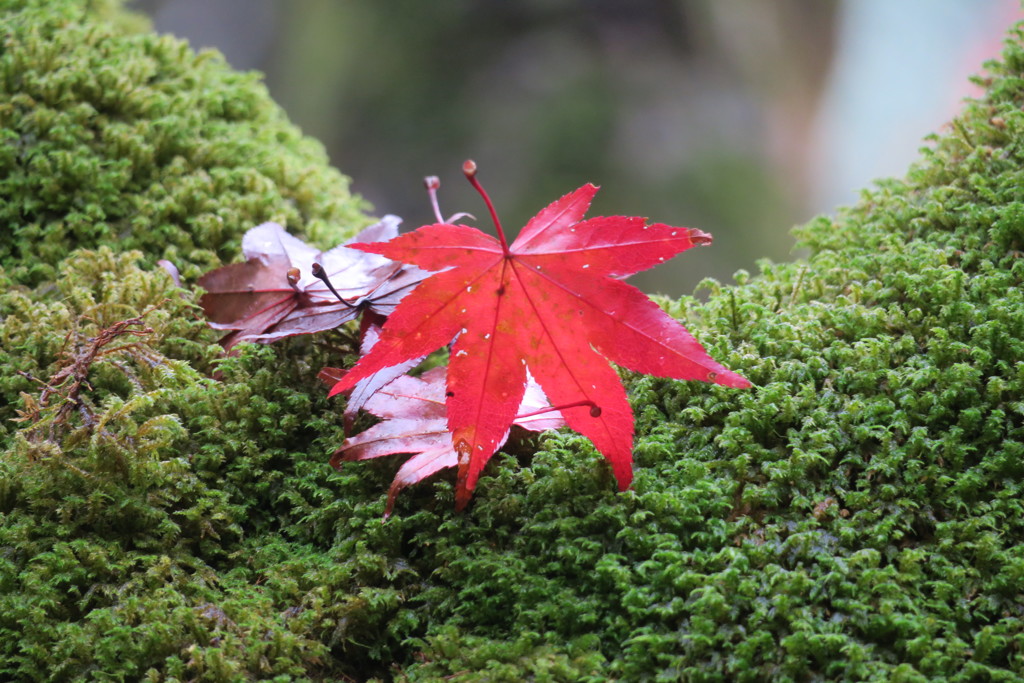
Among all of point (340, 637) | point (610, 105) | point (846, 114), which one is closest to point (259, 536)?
point (340, 637)

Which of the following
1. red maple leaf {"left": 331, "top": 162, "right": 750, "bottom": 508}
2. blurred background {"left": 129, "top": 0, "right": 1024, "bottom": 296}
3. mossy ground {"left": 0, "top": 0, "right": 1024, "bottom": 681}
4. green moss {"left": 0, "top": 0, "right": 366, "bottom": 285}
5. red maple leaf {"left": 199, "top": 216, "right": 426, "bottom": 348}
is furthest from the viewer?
blurred background {"left": 129, "top": 0, "right": 1024, "bottom": 296}

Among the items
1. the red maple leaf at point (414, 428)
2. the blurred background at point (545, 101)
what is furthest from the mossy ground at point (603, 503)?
the blurred background at point (545, 101)

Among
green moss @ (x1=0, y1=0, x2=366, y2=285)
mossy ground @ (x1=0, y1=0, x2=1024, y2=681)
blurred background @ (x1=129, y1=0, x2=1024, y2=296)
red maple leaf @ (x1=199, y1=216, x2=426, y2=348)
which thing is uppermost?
blurred background @ (x1=129, y1=0, x2=1024, y2=296)

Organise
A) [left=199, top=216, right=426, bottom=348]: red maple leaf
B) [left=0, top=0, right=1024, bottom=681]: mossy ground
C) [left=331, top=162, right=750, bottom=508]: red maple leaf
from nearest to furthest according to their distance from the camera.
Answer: [left=0, top=0, right=1024, bottom=681]: mossy ground, [left=331, top=162, right=750, bottom=508]: red maple leaf, [left=199, top=216, right=426, bottom=348]: red maple leaf

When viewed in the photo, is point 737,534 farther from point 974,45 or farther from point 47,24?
point 974,45

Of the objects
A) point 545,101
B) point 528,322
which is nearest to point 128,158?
point 528,322

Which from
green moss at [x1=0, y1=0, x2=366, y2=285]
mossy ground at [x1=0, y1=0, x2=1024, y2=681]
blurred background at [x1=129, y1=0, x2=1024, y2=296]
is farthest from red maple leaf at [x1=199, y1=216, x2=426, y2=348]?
blurred background at [x1=129, y1=0, x2=1024, y2=296]

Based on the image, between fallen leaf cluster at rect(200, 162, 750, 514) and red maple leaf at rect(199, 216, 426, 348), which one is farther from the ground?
red maple leaf at rect(199, 216, 426, 348)

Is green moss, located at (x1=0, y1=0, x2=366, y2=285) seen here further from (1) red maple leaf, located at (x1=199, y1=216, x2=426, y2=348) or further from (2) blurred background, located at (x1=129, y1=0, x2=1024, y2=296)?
(2) blurred background, located at (x1=129, y1=0, x2=1024, y2=296)
